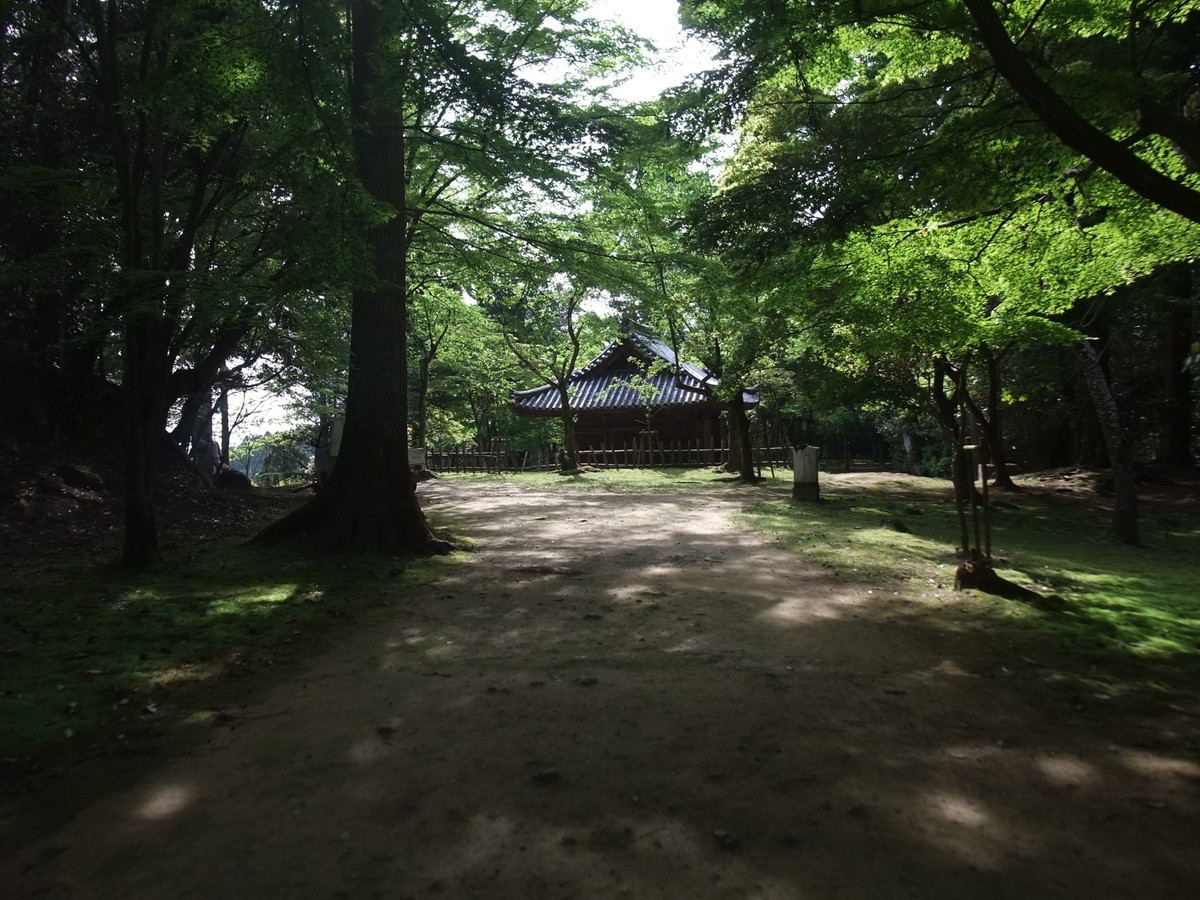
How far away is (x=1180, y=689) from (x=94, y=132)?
50.1ft

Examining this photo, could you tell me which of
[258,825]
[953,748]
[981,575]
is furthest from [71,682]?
[981,575]

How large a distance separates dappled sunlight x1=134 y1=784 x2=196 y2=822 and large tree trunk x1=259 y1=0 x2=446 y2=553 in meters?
5.34

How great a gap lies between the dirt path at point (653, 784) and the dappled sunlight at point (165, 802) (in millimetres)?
17

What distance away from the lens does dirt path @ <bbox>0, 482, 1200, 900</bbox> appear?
258cm

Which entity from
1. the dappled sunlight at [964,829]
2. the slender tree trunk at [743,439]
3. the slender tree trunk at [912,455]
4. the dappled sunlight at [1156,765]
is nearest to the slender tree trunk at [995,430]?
the slender tree trunk at [743,439]

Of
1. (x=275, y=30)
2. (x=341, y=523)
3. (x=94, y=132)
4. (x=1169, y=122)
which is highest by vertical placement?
(x=94, y=132)

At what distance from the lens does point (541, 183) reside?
9836mm

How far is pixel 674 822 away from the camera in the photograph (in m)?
2.92

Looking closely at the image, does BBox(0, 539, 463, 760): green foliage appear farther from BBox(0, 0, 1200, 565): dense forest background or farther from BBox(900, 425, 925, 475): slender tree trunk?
BBox(900, 425, 925, 475): slender tree trunk

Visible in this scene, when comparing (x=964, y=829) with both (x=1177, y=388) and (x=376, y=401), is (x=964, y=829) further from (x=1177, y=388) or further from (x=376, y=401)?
(x=1177, y=388)

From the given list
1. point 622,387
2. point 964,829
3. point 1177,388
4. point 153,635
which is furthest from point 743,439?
point 964,829

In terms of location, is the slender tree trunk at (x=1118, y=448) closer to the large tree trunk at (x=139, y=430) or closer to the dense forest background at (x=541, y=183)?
the dense forest background at (x=541, y=183)

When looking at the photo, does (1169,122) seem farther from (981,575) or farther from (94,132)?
(94,132)

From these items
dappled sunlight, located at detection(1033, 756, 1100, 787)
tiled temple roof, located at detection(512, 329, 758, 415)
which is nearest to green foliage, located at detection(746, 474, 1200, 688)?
dappled sunlight, located at detection(1033, 756, 1100, 787)
